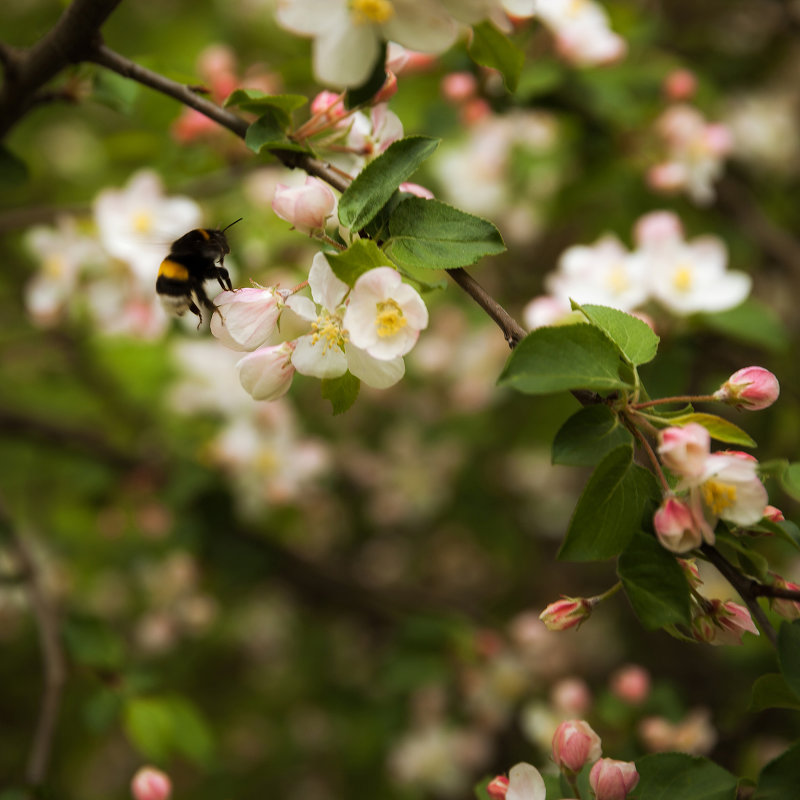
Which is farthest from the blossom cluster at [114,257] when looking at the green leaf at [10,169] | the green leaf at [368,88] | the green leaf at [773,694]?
the green leaf at [773,694]

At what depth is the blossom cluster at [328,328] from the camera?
618 mm

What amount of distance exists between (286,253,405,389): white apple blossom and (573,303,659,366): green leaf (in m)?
0.17

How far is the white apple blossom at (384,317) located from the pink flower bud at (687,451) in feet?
0.67

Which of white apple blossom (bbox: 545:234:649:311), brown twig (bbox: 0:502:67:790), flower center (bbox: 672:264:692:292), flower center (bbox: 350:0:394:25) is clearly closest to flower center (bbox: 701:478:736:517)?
flower center (bbox: 350:0:394:25)

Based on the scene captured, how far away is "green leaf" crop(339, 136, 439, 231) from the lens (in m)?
0.63

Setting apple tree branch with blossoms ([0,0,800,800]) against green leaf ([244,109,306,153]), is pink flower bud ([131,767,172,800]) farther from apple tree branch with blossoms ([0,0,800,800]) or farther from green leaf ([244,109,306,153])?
green leaf ([244,109,306,153])

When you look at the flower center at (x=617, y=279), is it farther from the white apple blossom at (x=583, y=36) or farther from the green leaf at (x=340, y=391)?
the green leaf at (x=340, y=391)

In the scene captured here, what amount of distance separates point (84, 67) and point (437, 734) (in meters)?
1.52

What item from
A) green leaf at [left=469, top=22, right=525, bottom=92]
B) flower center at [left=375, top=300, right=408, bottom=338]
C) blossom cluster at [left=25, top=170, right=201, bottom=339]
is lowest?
blossom cluster at [left=25, top=170, right=201, bottom=339]

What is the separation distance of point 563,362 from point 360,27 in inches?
11.6

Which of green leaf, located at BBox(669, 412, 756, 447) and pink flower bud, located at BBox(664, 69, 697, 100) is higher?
green leaf, located at BBox(669, 412, 756, 447)

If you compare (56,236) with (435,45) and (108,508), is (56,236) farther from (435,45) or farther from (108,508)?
(435,45)

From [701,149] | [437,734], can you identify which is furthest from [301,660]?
[701,149]

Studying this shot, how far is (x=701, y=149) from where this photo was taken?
1423 mm
